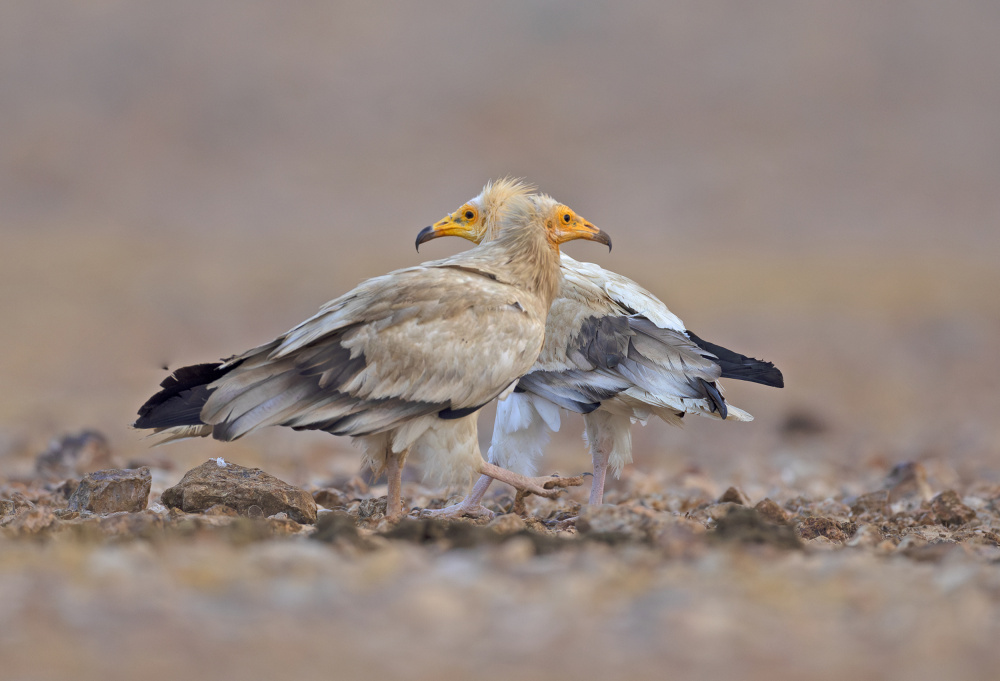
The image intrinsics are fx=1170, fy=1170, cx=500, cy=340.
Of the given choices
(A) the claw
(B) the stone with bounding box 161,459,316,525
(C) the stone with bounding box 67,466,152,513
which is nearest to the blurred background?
(A) the claw

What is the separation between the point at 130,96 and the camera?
56281 millimetres

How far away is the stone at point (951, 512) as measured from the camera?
8508 millimetres

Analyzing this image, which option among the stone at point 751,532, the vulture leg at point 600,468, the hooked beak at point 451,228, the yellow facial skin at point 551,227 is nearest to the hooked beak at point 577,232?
the yellow facial skin at point 551,227

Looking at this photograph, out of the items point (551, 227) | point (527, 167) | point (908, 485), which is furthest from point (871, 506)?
point (527, 167)

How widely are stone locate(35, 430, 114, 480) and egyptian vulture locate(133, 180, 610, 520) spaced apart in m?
3.75

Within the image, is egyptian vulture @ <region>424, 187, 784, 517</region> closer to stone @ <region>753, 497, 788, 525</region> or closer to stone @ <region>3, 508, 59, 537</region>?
stone @ <region>753, 497, 788, 525</region>

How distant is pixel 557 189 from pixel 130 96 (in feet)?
71.6

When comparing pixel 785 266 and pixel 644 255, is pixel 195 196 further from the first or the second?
pixel 785 266

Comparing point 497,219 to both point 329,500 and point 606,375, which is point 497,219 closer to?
point 606,375

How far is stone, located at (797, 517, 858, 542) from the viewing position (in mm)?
7250

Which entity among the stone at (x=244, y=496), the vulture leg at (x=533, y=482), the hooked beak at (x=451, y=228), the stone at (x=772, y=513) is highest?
the hooked beak at (x=451, y=228)

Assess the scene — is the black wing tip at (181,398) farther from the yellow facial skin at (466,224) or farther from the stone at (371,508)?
the yellow facial skin at (466,224)

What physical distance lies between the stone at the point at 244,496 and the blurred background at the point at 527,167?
15.0 meters

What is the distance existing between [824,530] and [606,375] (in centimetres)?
183
